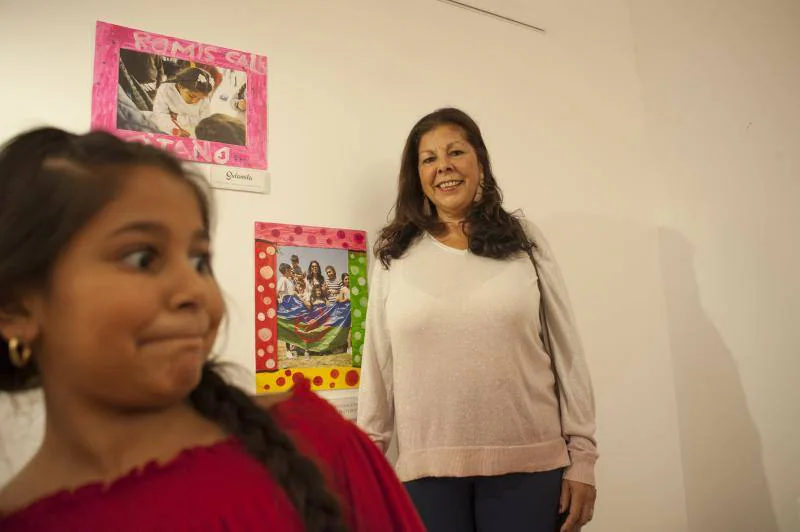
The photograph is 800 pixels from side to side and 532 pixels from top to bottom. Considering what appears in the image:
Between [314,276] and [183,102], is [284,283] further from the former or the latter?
[183,102]

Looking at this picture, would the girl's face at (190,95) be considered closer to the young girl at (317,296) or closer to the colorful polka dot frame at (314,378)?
the young girl at (317,296)

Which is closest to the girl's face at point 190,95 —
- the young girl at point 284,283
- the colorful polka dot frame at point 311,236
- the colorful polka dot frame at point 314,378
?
the colorful polka dot frame at point 311,236

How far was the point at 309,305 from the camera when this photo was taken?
1390mm

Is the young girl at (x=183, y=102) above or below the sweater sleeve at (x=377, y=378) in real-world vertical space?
above

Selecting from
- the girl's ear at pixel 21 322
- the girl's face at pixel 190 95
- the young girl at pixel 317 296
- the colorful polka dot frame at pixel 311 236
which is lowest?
the girl's ear at pixel 21 322

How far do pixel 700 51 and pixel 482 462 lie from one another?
1832 mm

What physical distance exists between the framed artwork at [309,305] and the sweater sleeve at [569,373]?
1.52 ft

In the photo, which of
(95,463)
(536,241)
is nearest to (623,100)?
(536,241)

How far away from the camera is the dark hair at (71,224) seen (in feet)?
1.59

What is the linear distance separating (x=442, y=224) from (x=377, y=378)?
390 mm

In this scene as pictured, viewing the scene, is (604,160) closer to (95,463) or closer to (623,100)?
(623,100)

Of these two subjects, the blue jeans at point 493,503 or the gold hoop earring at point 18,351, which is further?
the blue jeans at point 493,503

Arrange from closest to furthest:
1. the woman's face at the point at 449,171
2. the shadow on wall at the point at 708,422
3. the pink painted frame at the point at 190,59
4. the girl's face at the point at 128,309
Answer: the girl's face at the point at 128,309 → the pink painted frame at the point at 190,59 → the woman's face at the point at 449,171 → the shadow on wall at the point at 708,422

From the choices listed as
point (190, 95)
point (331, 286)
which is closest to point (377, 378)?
point (331, 286)
